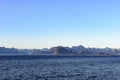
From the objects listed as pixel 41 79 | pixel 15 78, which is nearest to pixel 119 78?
pixel 41 79

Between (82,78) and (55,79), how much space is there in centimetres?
699

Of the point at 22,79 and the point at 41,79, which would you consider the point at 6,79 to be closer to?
the point at 22,79

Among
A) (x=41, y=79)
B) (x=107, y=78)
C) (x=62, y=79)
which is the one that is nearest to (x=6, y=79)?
(x=41, y=79)

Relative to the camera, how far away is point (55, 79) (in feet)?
246

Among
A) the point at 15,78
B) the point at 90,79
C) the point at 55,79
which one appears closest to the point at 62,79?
the point at 55,79

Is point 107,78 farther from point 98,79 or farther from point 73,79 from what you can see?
point 73,79

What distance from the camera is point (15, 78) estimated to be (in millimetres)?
75812

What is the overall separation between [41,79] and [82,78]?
34.0ft

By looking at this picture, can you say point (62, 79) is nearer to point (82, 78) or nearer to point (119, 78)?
point (82, 78)

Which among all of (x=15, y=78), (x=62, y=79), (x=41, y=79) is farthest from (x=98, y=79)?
(x=15, y=78)

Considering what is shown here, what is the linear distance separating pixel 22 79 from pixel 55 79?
7.84 metres

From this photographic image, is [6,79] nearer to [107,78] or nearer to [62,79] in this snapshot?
[62,79]

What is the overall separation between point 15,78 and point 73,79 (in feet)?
45.9

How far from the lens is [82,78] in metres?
77.4
